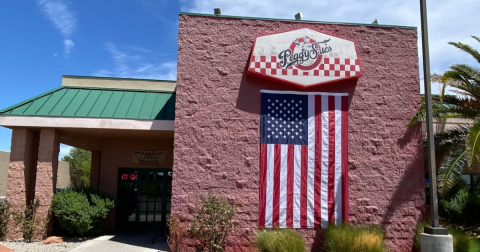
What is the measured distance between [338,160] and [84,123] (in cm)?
801

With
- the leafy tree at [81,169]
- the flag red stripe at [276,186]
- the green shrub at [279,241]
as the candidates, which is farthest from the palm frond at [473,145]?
the leafy tree at [81,169]

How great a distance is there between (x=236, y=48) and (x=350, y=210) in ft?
19.2

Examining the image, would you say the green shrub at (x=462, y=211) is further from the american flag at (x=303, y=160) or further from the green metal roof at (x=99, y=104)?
the green metal roof at (x=99, y=104)

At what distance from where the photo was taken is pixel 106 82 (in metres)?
16.0

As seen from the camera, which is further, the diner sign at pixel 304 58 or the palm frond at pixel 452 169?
the diner sign at pixel 304 58

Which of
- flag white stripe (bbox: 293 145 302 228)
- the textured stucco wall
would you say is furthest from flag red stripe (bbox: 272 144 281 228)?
the textured stucco wall

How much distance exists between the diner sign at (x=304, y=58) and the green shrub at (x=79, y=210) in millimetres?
6675

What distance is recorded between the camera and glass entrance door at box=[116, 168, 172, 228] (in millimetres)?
15719

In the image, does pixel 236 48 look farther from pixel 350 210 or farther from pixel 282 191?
pixel 350 210

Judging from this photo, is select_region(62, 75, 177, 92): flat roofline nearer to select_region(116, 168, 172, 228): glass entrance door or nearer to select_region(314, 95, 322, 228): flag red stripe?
select_region(116, 168, 172, 228): glass entrance door

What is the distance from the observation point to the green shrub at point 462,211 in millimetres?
12250

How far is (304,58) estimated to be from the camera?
11.8 m

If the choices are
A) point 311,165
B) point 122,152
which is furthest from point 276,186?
point 122,152

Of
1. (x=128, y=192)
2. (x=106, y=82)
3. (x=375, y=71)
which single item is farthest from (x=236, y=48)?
(x=128, y=192)
